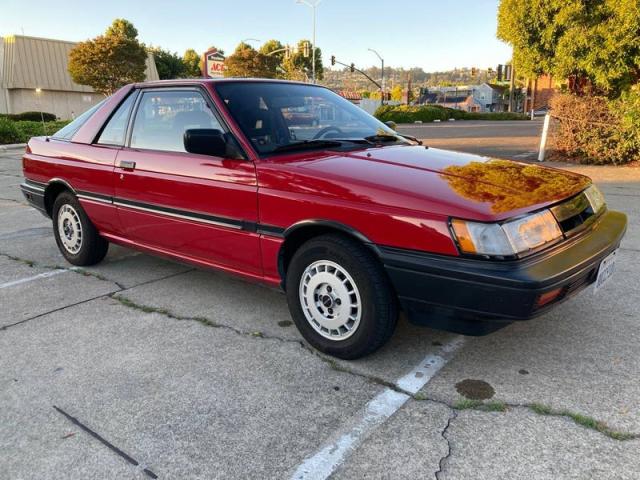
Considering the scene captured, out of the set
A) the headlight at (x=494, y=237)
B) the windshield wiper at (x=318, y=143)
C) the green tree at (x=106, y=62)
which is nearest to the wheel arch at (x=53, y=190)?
the windshield wiper at (x=318, y=143)

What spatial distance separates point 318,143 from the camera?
3.32 meters

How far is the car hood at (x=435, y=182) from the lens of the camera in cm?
244

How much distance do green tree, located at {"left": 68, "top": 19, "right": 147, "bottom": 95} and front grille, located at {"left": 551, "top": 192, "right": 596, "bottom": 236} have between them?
36.5m

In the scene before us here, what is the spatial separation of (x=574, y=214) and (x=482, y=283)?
2.96 feet

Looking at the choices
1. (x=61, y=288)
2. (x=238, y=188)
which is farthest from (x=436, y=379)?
(x=61, y=288)

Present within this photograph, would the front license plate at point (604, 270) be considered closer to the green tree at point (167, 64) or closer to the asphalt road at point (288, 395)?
the asphalt road at point (288, 395)

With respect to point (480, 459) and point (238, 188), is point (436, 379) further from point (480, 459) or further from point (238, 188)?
point (238, 188)

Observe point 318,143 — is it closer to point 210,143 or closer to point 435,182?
point 210,143

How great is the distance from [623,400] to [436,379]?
850 millimetres

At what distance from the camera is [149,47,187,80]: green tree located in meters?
52.4

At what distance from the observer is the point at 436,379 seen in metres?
2.65

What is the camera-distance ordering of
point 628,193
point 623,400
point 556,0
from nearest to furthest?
1. point 623,400
2. point 628,193
3. point 556,0

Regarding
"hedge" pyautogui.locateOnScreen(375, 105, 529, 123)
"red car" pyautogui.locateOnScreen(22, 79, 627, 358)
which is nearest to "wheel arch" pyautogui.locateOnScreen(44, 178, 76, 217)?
"red car" pyautogui.locateOnScreen(22, 79, 627, 358)

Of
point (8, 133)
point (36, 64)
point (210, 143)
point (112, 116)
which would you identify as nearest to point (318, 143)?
point (210, 143)
